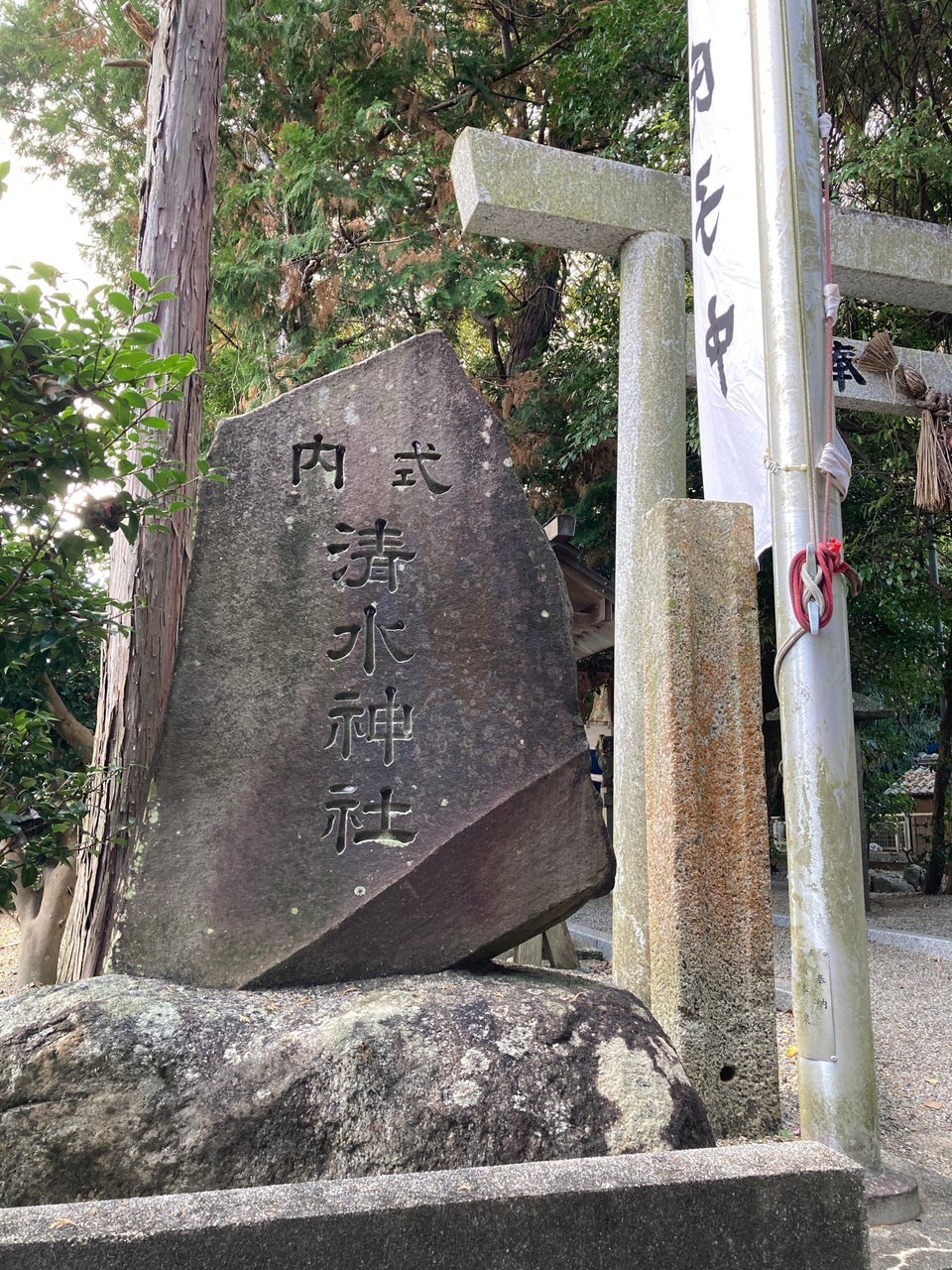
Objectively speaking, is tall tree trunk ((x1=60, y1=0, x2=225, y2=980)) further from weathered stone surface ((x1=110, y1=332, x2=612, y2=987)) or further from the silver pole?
the silver pole

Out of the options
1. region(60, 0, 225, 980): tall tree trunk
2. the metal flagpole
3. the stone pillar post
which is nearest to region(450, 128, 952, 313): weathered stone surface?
the stone pillar post

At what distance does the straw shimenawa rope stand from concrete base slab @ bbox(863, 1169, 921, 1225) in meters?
4.71

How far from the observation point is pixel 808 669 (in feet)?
10.4

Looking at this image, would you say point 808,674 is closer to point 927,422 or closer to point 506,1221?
point 506,1221

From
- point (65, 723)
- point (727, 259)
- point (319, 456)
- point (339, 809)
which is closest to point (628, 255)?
point (727, 259)

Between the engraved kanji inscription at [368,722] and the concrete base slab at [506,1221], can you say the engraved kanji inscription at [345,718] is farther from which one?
the concrete base slab at [506,1221]

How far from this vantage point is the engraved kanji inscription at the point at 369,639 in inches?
120

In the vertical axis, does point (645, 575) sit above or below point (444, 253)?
below

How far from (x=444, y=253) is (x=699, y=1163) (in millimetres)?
8993

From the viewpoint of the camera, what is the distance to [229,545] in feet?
10.2

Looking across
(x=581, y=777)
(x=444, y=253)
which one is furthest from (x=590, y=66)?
(x=581, y=777)

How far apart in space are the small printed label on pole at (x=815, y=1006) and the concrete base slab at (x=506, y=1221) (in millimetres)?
996

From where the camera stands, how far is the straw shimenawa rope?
658 centimetres

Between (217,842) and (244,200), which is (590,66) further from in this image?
(217,842)
